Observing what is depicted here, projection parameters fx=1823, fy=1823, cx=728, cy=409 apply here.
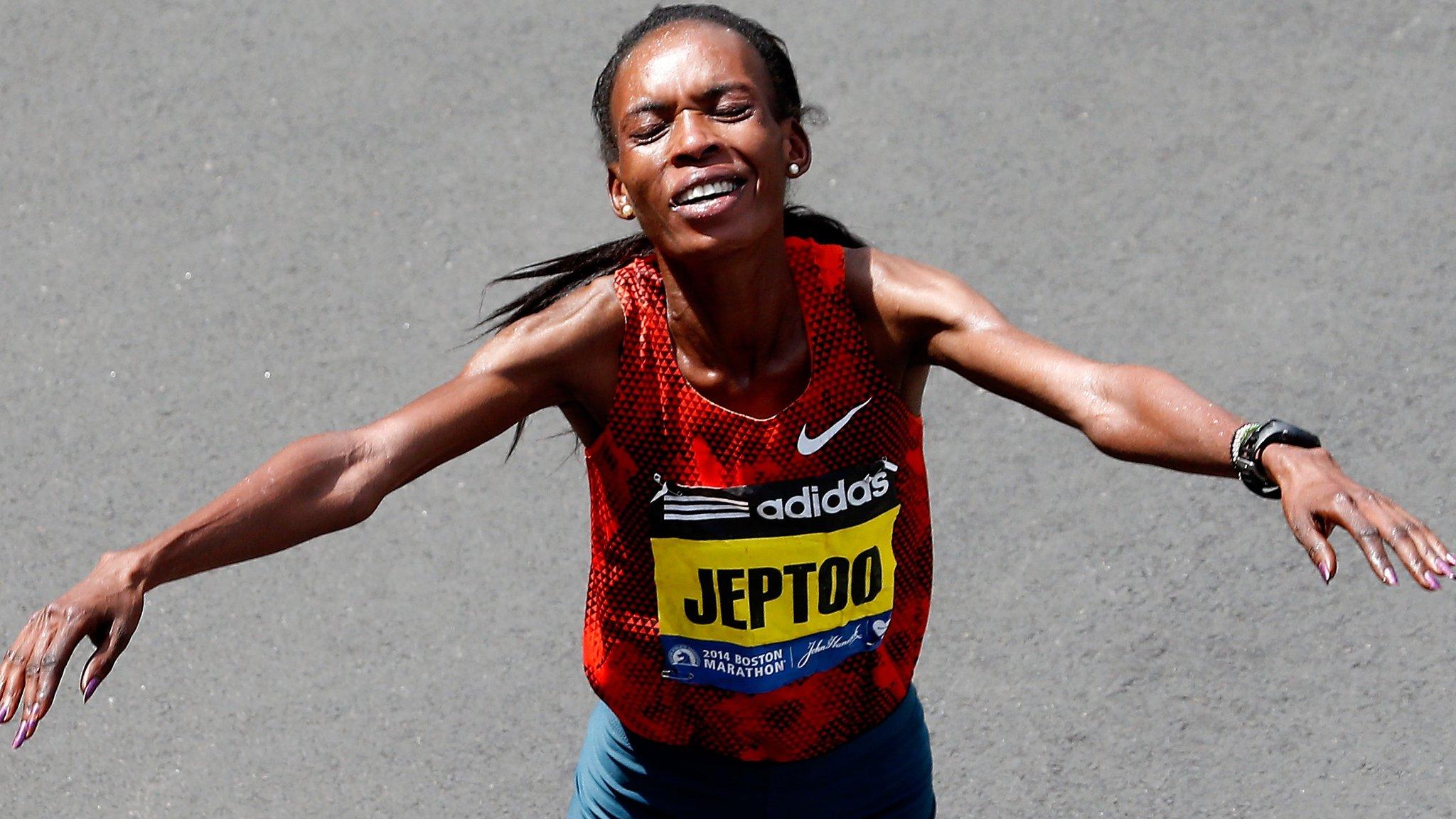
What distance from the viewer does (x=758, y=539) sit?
8.90 ft

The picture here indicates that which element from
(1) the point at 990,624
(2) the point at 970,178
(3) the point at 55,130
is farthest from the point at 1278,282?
(3) the point at 55,130

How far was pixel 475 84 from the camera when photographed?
235 inches

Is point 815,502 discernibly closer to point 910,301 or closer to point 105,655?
point 910,301

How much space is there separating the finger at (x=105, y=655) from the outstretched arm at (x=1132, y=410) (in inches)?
45.6

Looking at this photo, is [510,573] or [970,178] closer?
[510,573]

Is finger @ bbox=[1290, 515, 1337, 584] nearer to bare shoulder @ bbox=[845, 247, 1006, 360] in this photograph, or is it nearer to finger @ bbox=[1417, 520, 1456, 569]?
finger @ bbox=[1417, 520, 1456, 569]

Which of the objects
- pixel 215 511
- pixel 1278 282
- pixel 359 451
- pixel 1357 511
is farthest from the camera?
pixel 1278 282

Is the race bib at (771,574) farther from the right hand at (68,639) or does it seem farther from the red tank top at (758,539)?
the right hand at (68,639)

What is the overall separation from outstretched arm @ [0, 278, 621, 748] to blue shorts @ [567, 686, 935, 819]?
62 cm

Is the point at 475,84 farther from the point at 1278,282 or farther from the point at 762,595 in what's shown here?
the point at 762,595

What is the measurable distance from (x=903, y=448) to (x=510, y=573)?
6.79ft

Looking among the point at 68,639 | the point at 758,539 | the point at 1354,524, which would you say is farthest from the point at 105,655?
the point at 1354,524

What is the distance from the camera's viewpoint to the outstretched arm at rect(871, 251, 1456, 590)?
2012mm

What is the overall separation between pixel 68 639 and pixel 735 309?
1050 mm
